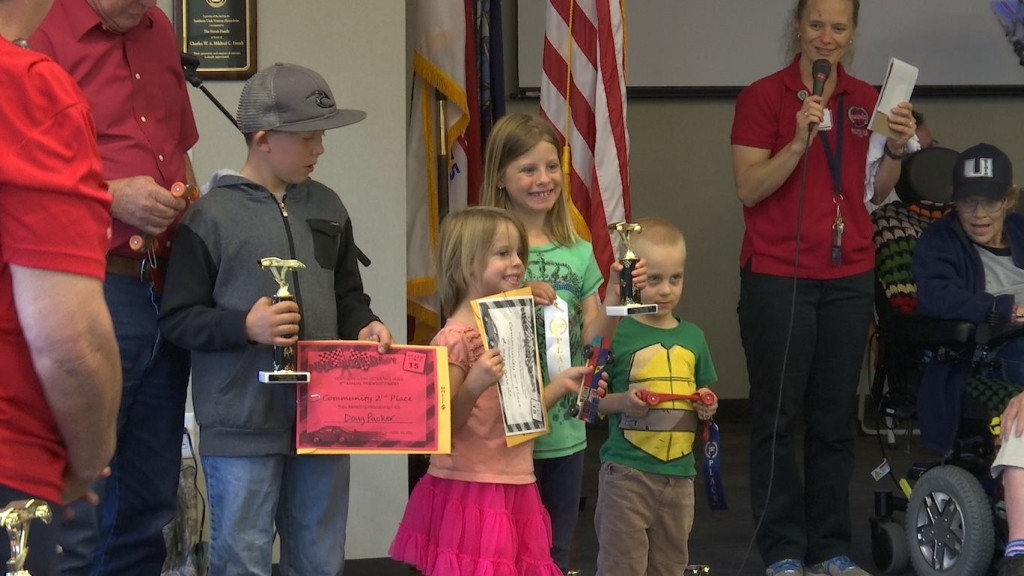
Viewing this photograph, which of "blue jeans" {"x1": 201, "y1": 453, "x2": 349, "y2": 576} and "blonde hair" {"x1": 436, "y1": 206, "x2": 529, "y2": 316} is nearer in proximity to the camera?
"blue jeans" {"x1": 201, "y1": 453, "x2": 349, "y2": 576}

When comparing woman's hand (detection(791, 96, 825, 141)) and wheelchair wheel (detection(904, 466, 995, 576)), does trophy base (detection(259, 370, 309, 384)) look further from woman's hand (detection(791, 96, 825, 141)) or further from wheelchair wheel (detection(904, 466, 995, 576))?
wheelchair wheel (detection(904, 466, 995, 576))

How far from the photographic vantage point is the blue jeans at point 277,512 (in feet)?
8.46

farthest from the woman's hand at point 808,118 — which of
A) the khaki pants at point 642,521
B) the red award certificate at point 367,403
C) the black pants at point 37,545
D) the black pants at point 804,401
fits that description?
the black pants at point 37,545

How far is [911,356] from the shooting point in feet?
13.6

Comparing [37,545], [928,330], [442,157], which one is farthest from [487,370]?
[442,157]

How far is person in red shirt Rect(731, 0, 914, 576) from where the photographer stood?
377 centimetres

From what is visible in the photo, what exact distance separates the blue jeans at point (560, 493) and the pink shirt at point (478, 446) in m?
0.26

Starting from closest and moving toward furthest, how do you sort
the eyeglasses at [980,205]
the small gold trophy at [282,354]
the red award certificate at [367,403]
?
the small gold trophy at [282,354]
the red award certificate at [367,403]
the eyeglasses at [980,205]

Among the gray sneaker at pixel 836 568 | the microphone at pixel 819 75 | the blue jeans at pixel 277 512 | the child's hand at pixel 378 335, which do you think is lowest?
the gray sneaker at pixel 836 568

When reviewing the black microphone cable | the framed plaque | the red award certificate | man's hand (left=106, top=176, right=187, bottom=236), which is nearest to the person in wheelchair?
the black microphone cable

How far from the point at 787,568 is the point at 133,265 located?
88.1 inches

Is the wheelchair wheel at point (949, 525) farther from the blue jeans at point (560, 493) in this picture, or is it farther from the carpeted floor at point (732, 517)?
the blue jeans at point (560, 493)

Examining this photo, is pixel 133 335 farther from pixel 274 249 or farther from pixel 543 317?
pixel 543 317

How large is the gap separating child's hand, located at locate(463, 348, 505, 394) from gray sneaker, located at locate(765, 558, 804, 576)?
160cm
